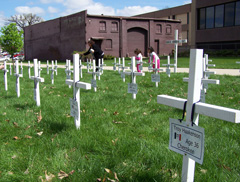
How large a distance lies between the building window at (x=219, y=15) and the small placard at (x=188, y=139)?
35446 mm

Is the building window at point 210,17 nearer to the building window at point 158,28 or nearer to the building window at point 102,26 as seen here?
the building window at point 158,28

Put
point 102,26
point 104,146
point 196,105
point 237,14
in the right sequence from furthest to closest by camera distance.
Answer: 1. point 102,26
2. point 237,14
3. point 104,146
4. point 196,105

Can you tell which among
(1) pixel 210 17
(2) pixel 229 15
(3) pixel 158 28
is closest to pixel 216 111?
(2) pixel 229 15

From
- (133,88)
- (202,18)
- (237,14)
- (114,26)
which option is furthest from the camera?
(114,26)

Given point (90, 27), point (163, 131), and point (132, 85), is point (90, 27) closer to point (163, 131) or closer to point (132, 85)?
point (132, 85)

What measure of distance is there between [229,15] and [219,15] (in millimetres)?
1393

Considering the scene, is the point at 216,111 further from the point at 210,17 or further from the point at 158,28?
the point at 158,28

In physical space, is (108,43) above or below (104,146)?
above

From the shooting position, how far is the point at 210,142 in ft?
11.3

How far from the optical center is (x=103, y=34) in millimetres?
36719

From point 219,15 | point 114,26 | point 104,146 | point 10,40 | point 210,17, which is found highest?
point 219,15

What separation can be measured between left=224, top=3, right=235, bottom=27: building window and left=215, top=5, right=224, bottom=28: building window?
53 cm

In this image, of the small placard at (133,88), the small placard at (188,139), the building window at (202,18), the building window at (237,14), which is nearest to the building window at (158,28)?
the building window at (202,18)

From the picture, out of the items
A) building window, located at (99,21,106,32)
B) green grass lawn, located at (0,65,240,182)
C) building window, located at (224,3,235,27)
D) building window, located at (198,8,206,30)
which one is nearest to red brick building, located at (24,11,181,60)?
building window, located at (99,21,106,32)
